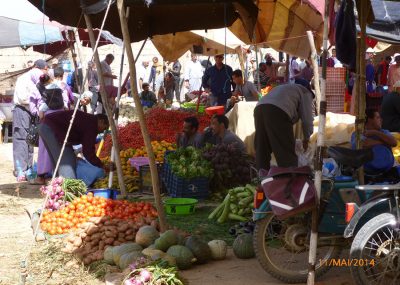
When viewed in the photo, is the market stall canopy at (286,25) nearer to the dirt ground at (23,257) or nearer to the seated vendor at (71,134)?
the seated vendor at (71,134)

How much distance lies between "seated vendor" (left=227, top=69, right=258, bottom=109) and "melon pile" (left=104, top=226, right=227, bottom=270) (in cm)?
774

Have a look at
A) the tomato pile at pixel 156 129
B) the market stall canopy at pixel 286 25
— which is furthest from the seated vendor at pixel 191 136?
the market stall canopy at pixel 286 25

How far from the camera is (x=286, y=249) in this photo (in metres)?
5.54

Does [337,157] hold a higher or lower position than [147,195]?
higher

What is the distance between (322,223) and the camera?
536 centimetres

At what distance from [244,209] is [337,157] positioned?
2719 mm

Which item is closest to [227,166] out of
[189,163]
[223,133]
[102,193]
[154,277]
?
[189,163]

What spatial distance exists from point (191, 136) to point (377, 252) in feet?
19.3

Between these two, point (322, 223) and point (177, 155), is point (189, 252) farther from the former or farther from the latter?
point (177, 155)

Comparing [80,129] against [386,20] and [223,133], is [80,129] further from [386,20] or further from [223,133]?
[386,20]

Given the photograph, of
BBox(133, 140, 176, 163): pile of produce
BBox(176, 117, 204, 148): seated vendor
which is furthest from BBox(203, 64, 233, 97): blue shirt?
BBox(176, 117, 204, 148): seated vendor

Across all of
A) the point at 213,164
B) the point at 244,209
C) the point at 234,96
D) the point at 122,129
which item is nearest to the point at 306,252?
the point at 244,209

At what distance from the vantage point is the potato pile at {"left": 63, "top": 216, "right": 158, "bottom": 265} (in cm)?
680

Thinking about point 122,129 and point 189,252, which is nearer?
point 189,252
